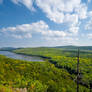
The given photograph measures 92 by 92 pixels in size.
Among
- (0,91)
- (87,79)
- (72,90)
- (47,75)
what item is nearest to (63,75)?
(47,75)

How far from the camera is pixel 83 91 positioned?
164ft

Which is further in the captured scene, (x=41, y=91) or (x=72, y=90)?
(x=72, y=90)

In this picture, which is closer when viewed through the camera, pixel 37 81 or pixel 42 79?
pixel 37 81

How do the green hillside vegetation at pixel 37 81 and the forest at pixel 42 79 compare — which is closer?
the green hillside vegetation at pixel 37 81

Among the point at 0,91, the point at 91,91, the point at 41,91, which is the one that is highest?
the point at 0,91

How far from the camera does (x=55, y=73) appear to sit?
7725cm

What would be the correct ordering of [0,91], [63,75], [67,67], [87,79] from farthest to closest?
[67,67], [63,75], [87,79], [0,91]

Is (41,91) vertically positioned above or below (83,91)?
above

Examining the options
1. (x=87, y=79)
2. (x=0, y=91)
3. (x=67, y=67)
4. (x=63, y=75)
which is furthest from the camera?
(x=67, y=67)

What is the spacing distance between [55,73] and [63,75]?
25.8 ft

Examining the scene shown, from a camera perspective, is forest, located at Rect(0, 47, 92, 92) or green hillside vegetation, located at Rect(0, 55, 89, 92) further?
forest, located at Rect(0, 47, 92, 92)

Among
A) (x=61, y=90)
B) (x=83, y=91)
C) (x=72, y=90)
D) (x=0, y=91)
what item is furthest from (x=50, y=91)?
(x=0, y=91)

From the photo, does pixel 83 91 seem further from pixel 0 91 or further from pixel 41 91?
pixel 0 91

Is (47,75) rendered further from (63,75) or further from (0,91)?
(0,91)
